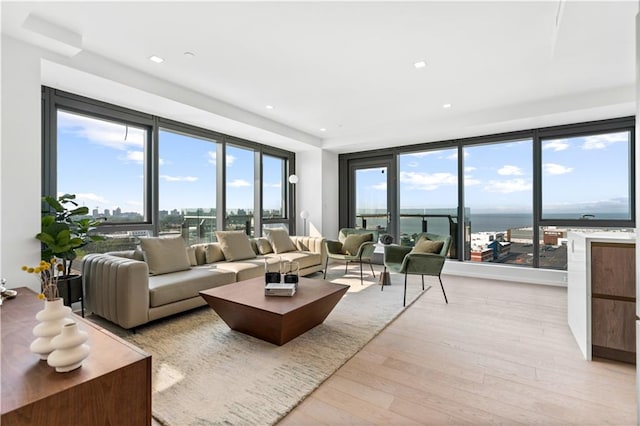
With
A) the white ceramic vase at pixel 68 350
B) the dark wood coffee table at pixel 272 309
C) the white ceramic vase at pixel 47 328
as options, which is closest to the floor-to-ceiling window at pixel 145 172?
the dark wood coffee table at pixel 272 309

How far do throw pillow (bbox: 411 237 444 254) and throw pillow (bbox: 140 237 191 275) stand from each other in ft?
10.1

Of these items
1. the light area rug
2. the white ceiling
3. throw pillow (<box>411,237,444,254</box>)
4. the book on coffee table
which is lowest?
the light area rug

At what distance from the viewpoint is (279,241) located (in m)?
5.29

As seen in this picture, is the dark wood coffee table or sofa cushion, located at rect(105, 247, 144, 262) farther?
sofa cushion, located at rect(105, 247, 144, 262)

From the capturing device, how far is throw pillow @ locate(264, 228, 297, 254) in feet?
17.1

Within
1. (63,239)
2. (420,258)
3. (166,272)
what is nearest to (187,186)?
(166,272)

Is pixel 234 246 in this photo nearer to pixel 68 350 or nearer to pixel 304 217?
pixel 304 217

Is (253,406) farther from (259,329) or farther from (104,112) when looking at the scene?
(104,112)

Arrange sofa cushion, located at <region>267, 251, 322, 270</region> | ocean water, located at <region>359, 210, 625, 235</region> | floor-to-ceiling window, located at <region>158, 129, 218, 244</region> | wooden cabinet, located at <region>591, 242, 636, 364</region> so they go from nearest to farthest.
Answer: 1. wooden cabinet, located at <region>591, 242, 636, 364</region>
2. floor-to-ceiling window, located at <region>158, 129, 218, 244</region>
3. sofa cushion, located at <region>267, 251, 322, 270</region>
4. ocean water, located at <region>359, 210, 625, 235</region>

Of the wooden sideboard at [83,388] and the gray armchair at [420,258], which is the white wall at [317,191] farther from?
the wooden sideboard at [83,388]

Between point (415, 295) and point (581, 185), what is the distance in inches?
125

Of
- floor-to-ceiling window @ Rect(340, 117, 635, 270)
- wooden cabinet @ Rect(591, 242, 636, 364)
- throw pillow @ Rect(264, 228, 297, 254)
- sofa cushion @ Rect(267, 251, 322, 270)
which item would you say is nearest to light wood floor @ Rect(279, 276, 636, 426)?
wooden cabinet @ Rect(591, 242, 636, 364)

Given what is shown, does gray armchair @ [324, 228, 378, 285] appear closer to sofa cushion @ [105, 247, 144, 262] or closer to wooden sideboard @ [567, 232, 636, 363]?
sofa cushion @ [105, 247, 144, 262]

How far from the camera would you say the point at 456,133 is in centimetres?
523
